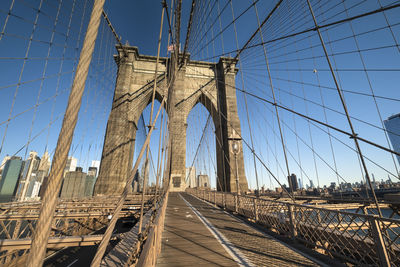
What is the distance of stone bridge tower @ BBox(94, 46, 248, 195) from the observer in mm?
16766

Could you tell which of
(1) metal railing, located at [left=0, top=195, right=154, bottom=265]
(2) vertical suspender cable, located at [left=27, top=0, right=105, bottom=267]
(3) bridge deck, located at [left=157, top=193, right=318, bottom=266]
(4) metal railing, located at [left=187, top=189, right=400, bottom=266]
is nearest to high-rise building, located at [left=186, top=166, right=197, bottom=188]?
(1) metal railing, located at [left=0, top=195, right=154, bottom=265]

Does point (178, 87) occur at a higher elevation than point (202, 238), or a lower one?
higher

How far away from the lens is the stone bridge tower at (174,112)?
660 inches

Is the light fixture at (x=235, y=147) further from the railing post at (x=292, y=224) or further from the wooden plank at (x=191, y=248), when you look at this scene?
the railing post at (x=292, y=224)

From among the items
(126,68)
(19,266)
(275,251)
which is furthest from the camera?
(126,68)

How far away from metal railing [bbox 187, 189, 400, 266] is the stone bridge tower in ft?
A: 35.8

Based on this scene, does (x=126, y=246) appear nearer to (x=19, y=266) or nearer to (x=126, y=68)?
(x=19, y=266)

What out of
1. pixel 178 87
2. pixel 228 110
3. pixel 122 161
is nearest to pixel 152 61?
pixel 178 87

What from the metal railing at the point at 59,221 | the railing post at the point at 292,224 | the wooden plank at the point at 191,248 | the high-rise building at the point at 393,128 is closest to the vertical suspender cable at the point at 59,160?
the wooden plank at the point at 191,248

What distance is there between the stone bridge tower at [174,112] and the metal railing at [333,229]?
10.9 meters

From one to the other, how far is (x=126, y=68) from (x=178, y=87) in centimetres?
644

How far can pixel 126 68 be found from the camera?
19.5 meters

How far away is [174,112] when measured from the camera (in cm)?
2045

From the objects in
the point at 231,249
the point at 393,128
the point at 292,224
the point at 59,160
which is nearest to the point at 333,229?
the point at 292,224
